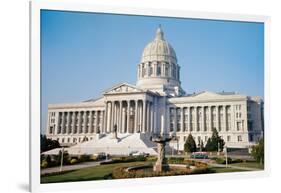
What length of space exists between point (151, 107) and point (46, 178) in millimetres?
1974

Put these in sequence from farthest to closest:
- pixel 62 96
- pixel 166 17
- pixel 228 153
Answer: pixel 228 153 → pixel 166 17 → pixel 62 96

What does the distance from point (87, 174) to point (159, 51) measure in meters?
2.17

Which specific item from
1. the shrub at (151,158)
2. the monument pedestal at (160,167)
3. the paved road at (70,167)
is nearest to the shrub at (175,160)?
the monument pedestal at (160,167)

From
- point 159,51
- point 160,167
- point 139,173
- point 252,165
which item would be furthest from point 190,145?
point 159,51

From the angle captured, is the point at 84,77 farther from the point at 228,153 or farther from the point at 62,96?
the point at 228,153

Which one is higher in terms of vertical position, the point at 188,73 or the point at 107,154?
the point at 188,73

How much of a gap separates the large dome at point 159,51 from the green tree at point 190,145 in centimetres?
124

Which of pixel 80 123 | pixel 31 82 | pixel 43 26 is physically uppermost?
pixel 43 26

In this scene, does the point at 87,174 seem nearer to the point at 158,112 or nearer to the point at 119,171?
the point at 119,171

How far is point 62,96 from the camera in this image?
648cm

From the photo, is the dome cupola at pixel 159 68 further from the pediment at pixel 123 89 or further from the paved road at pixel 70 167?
the paved road at pixel 70 167

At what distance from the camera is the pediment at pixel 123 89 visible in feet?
22.3

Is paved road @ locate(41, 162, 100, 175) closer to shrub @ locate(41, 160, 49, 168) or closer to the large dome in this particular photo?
shrub @ locate(41, 160, 49, 168)
